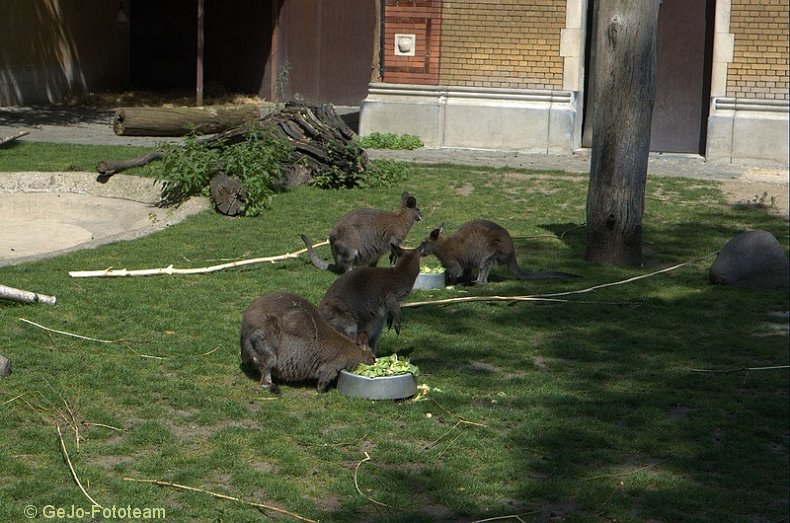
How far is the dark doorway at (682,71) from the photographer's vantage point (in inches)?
827

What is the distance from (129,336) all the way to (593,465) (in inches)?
163

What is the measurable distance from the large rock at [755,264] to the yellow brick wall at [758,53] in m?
8.80

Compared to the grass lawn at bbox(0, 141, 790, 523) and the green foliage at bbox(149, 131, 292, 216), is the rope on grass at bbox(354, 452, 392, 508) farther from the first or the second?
the green foliage at bbox(149, 131, 292, 216)

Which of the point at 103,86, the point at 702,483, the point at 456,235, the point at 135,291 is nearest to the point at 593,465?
the point at 702,483

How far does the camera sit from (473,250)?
1127 centimetres

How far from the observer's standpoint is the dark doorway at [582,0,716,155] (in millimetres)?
21016

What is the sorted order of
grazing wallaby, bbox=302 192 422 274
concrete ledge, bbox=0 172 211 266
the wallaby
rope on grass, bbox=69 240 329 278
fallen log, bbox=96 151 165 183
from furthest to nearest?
fallen log, bbox=96 151 165 183 < concrete ledge, bbox=0 172 211 266 < rope on grass, bbox=69 240 329 278 < grazing wallaby, bbox=302 192 422 274 < the wallaby

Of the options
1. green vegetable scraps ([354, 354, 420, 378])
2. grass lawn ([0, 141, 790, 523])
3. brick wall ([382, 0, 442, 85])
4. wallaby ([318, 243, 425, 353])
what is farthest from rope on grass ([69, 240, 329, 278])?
brick wall ([382, 0, 442, 85])

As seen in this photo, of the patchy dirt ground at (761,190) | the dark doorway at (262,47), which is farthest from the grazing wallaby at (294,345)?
the dark doorway at (262,47)

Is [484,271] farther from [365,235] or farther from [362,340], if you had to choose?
[362,340]

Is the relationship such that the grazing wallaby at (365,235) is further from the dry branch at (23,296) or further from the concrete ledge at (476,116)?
the concrete ledge at (476,116)

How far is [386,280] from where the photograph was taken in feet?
28.8

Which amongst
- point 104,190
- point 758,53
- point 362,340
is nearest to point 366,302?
point 362,340

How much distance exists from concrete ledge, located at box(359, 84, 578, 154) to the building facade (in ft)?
0.06
